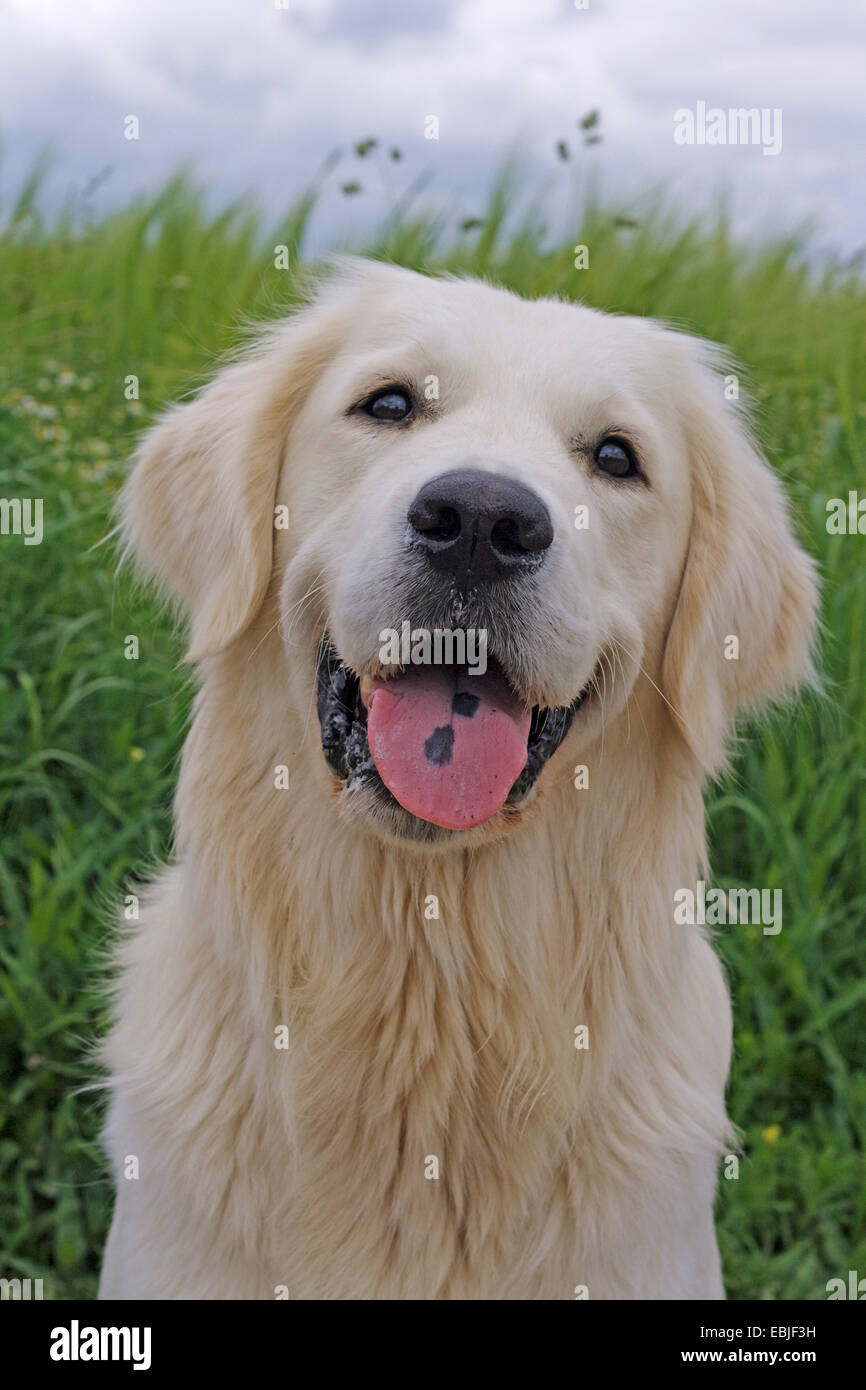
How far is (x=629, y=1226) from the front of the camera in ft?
8.00

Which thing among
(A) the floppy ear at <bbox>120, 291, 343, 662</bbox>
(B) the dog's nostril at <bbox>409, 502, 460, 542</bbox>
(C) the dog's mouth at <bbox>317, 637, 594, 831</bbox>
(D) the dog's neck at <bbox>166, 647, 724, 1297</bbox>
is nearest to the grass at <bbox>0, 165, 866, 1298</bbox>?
(A) the floppy ear at <bbox>120, 291, 343, 662</bbox>

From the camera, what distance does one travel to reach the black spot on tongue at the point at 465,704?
2215 mm

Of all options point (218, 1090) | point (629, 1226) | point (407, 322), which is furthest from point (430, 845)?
point (407, 322)

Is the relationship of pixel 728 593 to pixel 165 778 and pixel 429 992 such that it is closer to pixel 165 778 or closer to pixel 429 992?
pixel 429 992

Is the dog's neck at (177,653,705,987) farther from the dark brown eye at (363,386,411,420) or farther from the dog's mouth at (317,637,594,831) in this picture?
the dark brown eye at (363,386,411,420)

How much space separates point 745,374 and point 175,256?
10.6ft

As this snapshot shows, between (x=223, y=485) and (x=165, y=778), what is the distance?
145cm

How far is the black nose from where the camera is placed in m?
2.00

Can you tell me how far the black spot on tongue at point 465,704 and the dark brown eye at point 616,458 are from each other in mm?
528

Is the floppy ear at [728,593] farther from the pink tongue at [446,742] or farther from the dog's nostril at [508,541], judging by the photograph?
the dog's nostril at [508,541]

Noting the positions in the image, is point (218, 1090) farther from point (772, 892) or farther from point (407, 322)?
point (772, 892)

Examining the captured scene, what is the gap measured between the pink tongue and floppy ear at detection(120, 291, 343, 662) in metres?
0.42

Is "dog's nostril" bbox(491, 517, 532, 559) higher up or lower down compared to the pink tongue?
higher up
